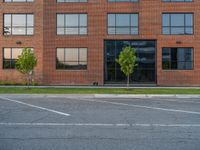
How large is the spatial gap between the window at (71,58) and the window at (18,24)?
154 inches

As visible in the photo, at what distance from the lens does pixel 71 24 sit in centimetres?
3472

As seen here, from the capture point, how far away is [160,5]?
112 ft

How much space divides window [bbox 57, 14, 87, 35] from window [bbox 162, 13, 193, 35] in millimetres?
7808

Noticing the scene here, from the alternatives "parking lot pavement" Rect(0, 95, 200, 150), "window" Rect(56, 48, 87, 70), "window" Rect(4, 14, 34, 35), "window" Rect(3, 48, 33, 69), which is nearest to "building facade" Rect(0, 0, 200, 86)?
"window" Rect(56, 48, 87, 70)

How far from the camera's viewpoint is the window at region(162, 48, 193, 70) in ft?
111

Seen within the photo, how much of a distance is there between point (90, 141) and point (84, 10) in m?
27.6

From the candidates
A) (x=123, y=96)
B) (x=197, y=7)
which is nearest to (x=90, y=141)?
(x=123, y=96)

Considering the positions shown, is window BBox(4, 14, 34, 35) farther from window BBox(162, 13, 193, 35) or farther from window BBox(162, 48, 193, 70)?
window BBox(162, 48, 193, 70)

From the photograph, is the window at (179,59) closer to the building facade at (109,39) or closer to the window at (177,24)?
the building facade at (109,39)

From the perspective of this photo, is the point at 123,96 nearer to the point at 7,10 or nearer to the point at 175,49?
the point at 175,49

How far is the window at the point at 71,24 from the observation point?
34594mm

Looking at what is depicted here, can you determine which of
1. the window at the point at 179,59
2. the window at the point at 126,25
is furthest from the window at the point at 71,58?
the window at the point at 179,59

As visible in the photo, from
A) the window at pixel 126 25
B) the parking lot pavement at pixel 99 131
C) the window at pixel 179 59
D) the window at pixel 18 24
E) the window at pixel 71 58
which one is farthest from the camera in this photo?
the window at pixel 18 24

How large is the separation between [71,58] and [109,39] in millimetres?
4181
